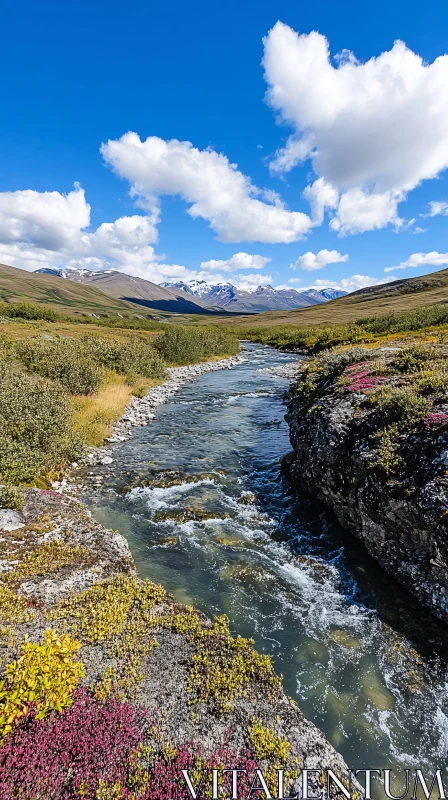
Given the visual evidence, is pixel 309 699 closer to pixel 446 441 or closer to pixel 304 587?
pixel 304 587

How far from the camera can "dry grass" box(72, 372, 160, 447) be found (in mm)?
23302

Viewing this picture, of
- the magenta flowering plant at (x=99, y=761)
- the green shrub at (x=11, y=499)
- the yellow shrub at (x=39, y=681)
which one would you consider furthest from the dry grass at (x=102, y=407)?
the magenta flowering plant at (x=99, y=761)

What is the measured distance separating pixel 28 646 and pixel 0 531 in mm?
5871

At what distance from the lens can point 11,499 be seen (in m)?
12.6

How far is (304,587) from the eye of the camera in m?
11.1

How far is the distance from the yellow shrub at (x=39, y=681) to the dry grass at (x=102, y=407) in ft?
50.6

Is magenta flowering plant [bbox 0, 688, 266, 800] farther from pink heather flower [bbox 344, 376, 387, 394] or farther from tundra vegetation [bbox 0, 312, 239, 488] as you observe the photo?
pink heather flower [bbox 344, 376, 387, 394]

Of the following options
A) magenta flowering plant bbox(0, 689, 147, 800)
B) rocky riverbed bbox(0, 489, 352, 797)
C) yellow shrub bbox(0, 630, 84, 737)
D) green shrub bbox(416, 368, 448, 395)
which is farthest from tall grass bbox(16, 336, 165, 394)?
magenta flowering plant bbox(0, 689, 147, 800)

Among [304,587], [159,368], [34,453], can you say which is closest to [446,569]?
[304,587]

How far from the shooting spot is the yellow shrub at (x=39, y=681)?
5.74 meters

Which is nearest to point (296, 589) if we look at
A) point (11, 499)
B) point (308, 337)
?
point (11, 499)

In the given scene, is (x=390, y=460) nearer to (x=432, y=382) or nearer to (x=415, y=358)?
(x=432, y=382)

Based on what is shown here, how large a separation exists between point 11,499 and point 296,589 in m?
10.4

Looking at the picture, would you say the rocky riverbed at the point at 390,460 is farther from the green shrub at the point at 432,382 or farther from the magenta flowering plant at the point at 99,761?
the magenta flowering plant at the point at 99,761
